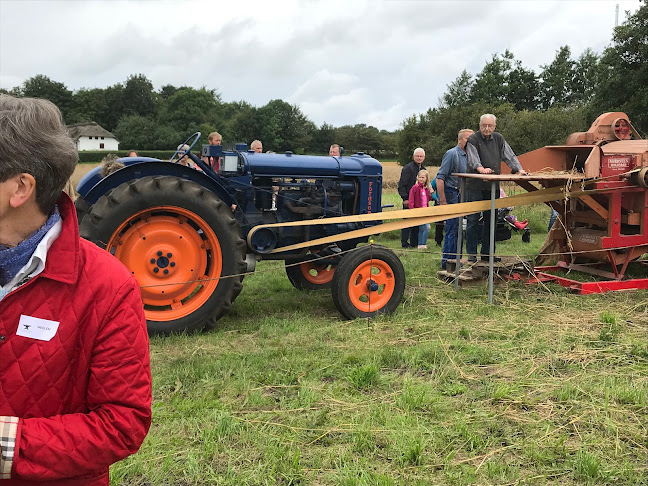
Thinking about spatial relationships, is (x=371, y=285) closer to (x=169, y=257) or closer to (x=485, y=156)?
(x=169, y=257)

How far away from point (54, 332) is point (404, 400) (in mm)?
2724

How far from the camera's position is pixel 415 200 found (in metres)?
10.1

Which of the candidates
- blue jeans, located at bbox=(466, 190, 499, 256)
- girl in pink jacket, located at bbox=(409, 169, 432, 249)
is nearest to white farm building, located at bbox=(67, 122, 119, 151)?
girl in pink jacket, located at bbox=(409, 169, 432, 249)

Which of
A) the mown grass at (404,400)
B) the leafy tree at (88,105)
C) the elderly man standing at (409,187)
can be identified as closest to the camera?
the mown grass at (404,400)

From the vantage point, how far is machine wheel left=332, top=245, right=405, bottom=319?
5.52 metres

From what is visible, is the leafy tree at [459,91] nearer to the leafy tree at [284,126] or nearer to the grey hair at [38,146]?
the leafy tree at [284,126]

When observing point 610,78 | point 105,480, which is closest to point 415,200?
point 105,480

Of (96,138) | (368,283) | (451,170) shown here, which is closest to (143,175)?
(368,283)

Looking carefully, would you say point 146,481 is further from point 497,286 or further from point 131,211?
point 497,286

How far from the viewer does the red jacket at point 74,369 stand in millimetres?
1288

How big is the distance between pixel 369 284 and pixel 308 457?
8.94 feet

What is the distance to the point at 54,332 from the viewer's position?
1.32 m

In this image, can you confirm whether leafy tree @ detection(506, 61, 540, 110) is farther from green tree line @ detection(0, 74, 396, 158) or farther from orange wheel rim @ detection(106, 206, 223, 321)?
orange wheel rim @ detection(106, 206, 223, 321)

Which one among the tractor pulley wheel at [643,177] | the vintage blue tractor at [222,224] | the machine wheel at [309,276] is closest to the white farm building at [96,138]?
the machine wheel at [309,276]
